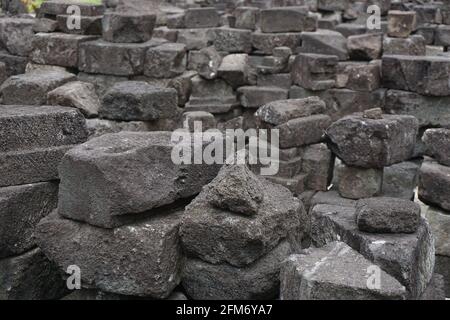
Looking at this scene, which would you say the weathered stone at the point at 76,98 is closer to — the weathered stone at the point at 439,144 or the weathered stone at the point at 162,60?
the weathered stone at the point at 162,60

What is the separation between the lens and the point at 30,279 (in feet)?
15.9

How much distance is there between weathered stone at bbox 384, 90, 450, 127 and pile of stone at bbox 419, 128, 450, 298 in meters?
3.18

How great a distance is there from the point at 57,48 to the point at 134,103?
152 inches

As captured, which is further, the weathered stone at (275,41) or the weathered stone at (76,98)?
the weathered stone at (275,41)

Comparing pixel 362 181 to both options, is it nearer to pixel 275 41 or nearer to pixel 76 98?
pixel 76 98

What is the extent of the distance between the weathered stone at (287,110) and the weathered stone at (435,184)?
8.51 ft

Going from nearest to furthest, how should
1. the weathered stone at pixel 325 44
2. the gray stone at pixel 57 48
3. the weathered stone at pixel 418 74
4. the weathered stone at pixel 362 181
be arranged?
1. the weathered stone at pixel 362 181
2. the weathered stone at pixel 418 74
3. the gray stone at pixel 57 48
4. the weathered stone at pixel 325 44

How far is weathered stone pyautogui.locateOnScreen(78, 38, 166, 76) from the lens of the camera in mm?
10469

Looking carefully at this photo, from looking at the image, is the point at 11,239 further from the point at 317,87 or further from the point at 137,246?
the point at 317,87

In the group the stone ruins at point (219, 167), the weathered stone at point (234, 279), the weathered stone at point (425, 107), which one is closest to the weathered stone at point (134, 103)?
the stone ruins at point (219, 167)

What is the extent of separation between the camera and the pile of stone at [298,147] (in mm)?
8773

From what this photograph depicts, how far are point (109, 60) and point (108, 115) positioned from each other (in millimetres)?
2886

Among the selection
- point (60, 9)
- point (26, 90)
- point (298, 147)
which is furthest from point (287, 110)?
point (60, 9)
